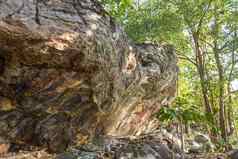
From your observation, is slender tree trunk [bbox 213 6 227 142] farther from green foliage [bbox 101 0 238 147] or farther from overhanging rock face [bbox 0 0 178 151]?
overhanging rock face [bbox 0 0 178 151]

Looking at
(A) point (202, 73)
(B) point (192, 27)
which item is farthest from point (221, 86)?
(B) point (192, 27)

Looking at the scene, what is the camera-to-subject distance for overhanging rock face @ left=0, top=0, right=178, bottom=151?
6.91 meters

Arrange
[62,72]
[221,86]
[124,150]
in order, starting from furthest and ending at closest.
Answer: [221,86], [124,150], [62,72]

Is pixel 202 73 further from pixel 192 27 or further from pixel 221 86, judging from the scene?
pixel 192 27

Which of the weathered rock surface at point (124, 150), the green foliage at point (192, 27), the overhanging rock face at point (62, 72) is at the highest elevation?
the green foliage at point (192, 27)

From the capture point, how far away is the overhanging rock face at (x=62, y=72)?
691 cm

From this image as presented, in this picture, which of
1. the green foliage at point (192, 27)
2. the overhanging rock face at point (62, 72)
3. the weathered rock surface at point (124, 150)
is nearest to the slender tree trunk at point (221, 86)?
the green foliage at point (192, 27)

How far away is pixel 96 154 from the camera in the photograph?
908 cm

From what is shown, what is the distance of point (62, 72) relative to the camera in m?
7.87

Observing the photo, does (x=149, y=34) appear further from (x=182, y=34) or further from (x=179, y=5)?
(x=182, y=34)

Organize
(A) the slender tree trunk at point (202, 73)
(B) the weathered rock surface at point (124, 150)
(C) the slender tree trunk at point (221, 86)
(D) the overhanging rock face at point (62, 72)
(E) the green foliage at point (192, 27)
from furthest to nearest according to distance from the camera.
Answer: (A) the slender tree trunk at point (202, 73) → (C) the slender tree trunk at point (221, 86) → (E) the green foliage at point (192, 27) → (B) the weathered rock surface at point (124, 150) → (D) the overhanging rock face at point (62, 72)

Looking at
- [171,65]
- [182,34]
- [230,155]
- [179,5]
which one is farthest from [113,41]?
[182,34]

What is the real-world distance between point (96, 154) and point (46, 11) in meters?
4.64

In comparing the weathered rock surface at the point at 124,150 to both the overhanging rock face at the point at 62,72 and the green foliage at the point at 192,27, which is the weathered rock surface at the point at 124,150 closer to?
the overhanging rock face at the point at 62,72
